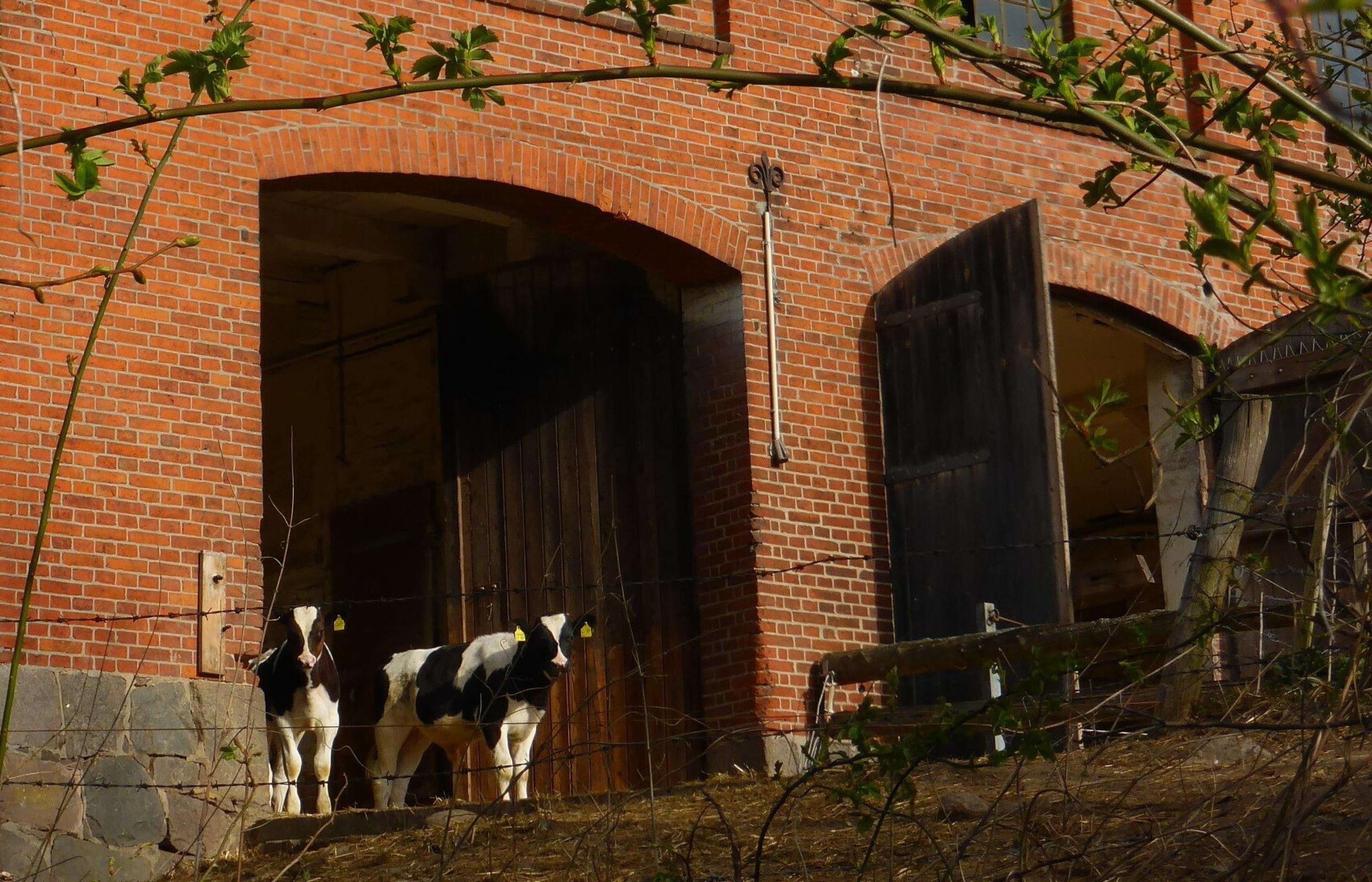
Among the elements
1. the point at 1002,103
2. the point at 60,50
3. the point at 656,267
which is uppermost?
the point at 60,50

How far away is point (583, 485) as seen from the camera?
12.0m

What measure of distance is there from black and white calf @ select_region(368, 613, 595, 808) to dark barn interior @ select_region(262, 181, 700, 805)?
0.92 ft

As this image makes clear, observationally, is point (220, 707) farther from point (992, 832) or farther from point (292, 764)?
point (992, 832)

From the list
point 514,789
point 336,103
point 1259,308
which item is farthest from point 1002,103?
point 1259,308

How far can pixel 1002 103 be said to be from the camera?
3.61 m

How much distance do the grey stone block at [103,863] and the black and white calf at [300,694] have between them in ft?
4.00

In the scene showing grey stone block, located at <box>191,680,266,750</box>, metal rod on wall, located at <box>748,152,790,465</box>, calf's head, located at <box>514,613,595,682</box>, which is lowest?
grey stone block, located at <box>191,680,266,750</box>

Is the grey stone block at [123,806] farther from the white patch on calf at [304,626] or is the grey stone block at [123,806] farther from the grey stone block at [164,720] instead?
the white patch on calf at [304,626]

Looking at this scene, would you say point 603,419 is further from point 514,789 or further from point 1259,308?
point 1259,308

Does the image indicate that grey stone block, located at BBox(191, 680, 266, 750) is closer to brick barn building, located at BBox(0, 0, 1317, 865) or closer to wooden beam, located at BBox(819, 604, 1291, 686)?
brick barn building, located at BBox(0, 0, 1317, 865)

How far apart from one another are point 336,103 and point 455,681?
24.8ft

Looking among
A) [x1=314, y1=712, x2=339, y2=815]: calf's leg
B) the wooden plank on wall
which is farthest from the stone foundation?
[x1=314, y1=712, x2=339, y2=815]: calf's leg

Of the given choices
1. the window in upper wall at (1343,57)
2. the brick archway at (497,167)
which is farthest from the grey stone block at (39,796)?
the window in upper wall at (1343,57)

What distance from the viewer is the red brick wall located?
9273 mm
